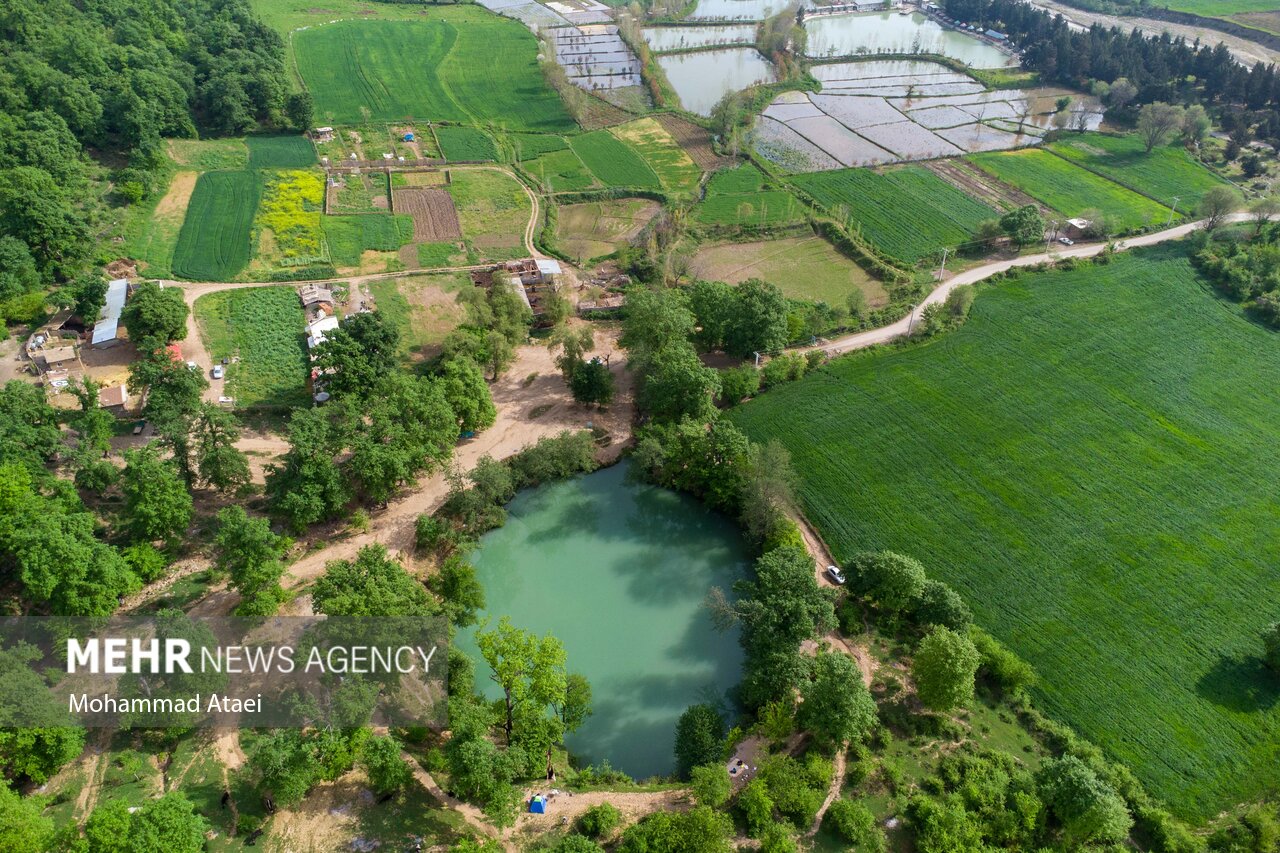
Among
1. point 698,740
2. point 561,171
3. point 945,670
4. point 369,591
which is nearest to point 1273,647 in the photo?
point 945,670

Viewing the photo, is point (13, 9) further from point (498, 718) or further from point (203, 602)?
point (498, 718)

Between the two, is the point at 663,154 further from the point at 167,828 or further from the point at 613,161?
the point at 167,828

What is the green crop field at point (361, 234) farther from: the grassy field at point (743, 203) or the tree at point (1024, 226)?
the tree at point (1024, 226)

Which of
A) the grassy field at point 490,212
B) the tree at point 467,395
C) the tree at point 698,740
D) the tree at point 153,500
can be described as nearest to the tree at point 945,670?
the tree at point 698,740

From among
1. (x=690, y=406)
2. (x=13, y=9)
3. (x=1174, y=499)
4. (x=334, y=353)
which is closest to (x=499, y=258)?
(x=334, y=353)

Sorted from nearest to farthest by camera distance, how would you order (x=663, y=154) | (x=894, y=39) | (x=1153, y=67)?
(x=663, y=154) → (x=1153, y=67) → (x=894, y=39)

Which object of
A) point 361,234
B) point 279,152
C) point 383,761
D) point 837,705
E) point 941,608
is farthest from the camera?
point 279,152

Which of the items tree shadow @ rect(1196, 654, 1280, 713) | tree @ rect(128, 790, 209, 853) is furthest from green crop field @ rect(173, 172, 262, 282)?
tree shadow @ rect(1196, 654, 1280, 713)
